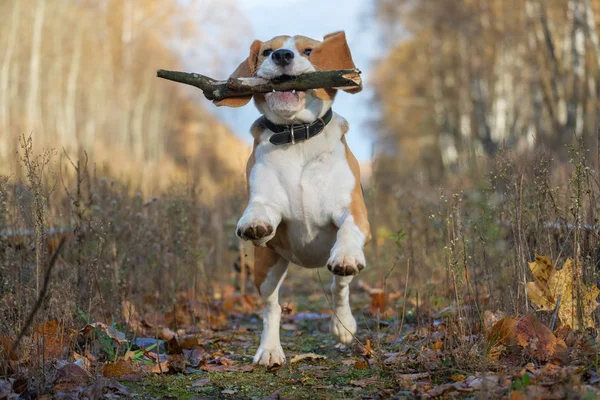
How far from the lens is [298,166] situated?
4012mm

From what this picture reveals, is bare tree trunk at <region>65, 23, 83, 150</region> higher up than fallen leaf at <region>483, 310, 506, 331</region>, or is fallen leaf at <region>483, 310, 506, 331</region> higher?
bare tree trunk at <region>65, 23, 83, 150</region>

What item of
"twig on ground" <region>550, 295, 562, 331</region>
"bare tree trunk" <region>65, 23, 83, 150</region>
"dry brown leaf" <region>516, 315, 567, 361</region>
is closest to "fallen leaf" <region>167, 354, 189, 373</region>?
"dry brown leaf" <region>516, 315, 567, 361</region>

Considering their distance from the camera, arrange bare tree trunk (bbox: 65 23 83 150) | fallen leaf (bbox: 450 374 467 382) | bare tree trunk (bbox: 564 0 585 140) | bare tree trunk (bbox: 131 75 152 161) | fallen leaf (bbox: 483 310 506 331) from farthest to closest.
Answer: bare tree trunk (bbox: 131 75 152 161)
bare tree trunk (bbox: 65 23 83 150)
bare tree trunk (bbox: 564 0 585 140)
fallen leaf (bbox: 483 310 506 331)
fallen leaf (bbox: 450 374 467 382)

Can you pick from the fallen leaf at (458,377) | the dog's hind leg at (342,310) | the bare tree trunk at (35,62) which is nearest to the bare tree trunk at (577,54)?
the dog's hind leg at (342,310)

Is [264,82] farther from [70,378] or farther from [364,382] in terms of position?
[70,378]

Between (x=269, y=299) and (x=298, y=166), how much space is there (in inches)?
31.8

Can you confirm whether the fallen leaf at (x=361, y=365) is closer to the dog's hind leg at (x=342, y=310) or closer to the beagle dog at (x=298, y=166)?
the beagle dog at (x=298, y=166)

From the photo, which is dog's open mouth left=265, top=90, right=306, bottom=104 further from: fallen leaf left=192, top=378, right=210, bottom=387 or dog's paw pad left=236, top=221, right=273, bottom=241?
fallen leaf left=192, top=378, right=210, bottom=387

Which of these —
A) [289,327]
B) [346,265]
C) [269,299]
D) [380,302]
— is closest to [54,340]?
[269,299]

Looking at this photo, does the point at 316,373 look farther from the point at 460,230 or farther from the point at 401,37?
the point at 401,37

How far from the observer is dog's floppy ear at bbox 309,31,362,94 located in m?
4.10

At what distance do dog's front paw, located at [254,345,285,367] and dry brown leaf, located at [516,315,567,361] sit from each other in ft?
4.45

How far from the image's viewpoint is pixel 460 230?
3.45 metres

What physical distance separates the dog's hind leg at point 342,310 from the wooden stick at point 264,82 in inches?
48.5
